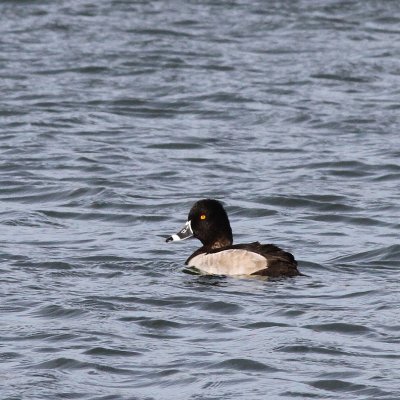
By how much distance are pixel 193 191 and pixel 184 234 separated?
3.29 metres

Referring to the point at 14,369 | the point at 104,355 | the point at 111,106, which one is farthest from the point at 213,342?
the point at 111,106

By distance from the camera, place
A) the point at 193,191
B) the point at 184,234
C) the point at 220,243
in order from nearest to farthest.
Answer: the point at 220,243 < the point at 184,234 < the point at 193,191

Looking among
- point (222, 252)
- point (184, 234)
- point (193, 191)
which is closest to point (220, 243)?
point (184, 234)

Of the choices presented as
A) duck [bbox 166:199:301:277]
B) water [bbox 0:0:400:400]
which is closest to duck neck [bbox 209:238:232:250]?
duck [bbox 166:199:301:277]

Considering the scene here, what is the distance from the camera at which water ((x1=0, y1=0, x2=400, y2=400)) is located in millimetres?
11148

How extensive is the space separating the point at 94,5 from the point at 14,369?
65.8ft

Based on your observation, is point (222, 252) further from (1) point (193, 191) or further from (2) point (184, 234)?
(1) point (193, 191)

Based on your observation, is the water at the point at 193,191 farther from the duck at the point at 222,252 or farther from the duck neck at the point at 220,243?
the duck neck at the point at 220,243

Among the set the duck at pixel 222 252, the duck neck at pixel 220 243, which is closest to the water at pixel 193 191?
the duck at pixel 222 252

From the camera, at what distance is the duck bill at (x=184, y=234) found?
49.7 ft

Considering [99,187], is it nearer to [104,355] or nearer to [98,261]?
[98,261]

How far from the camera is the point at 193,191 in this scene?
18.5 meters

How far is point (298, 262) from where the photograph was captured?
14.7 meters

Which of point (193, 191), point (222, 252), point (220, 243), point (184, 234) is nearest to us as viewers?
point (222, 252)
